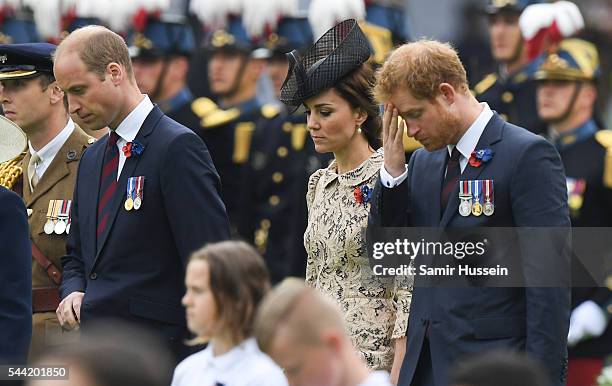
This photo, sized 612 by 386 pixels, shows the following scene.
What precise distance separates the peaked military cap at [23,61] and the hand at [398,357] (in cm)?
220

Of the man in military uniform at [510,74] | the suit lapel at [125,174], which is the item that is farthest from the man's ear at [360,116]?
the man in military uniform at [510,74]

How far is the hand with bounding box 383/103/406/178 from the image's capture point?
6.88m

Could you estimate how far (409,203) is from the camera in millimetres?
6973

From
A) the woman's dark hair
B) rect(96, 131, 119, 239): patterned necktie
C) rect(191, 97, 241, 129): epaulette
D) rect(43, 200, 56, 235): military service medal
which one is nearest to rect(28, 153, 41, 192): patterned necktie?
rect(43, 200, 56, 235): military service medal

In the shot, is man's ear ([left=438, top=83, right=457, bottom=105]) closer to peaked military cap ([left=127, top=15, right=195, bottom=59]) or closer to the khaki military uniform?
the khaki military uniform

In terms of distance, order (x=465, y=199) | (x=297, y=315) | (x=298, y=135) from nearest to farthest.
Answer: (x=297, y=315) → (x=465, y=199) → (x=298, y=135)

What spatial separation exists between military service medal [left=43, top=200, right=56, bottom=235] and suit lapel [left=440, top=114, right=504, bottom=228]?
201 centimetres

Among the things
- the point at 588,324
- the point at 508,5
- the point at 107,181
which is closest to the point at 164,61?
the point at 508,5

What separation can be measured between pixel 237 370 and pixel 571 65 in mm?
5251

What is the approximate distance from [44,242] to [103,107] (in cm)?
96

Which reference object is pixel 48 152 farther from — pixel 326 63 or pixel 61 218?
pixel 326 63

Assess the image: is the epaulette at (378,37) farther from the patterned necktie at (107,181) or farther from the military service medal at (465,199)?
the military service medal at (465,199)

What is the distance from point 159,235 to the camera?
7.21m

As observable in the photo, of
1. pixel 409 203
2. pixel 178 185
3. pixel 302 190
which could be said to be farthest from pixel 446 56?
pixel 302 190
